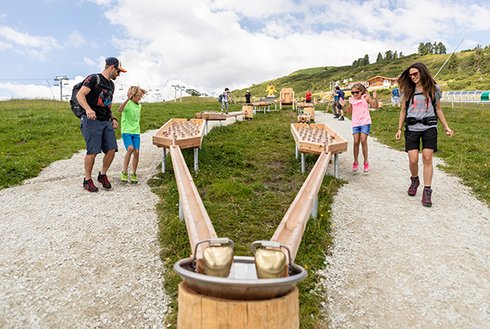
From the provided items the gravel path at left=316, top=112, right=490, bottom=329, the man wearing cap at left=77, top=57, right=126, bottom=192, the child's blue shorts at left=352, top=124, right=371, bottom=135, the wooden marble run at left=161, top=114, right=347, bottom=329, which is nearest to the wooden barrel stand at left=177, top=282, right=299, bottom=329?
the wooden marble run at left=161, top=114, right=347, bottom=329

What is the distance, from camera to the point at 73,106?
21.4 ft

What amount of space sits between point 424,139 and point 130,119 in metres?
5.00

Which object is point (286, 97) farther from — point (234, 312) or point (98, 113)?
point (234, 312)

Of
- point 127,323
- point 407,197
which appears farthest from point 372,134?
point 127,323

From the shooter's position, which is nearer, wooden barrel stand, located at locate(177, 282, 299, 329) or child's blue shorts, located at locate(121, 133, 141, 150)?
wooden barrel stand, located at locate(177, 282, 299, 329)

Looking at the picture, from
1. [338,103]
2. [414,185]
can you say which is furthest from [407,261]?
[338,103]

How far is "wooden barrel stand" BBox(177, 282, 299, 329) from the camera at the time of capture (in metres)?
1.58

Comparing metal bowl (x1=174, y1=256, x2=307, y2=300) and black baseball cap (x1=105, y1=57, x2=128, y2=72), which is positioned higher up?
black baseball cap (x1=105, y1=57, x2=128, y2=72)

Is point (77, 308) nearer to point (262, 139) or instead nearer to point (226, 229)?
point (226, 229)

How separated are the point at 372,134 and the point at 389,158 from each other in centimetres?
515

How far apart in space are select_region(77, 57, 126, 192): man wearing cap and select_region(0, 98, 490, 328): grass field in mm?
1151

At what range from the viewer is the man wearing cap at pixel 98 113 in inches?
245

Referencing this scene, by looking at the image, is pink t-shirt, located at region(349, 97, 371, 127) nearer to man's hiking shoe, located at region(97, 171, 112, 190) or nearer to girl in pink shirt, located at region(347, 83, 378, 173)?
girl in pink shirt, located at region(347, 83, 378, 173)

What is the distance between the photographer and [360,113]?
794 cm
